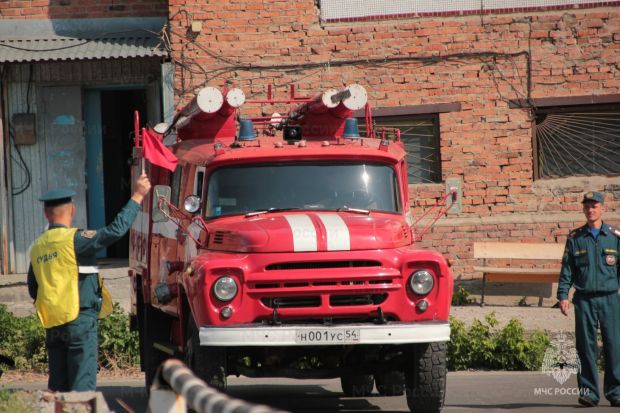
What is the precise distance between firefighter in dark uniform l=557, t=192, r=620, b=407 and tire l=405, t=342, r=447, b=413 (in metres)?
1.70

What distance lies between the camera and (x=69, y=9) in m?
17.9

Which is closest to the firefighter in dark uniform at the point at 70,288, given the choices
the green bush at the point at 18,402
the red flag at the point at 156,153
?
the green bush at the point at 18,402

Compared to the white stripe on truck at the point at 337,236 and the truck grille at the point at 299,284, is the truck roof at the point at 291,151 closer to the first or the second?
the white stripe on truck at the point at 337,236

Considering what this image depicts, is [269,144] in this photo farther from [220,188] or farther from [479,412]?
[479,412]

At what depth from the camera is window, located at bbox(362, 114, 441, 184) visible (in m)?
17.5

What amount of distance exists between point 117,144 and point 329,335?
37.6ft

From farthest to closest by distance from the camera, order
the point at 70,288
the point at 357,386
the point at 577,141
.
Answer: the point at 577,141 < the point at 357,386 < the point at 70,288

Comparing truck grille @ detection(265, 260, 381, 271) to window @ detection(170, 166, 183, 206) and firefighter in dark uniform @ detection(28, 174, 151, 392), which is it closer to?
firefighter in dark uniform @ detection(28, 174, 151, 392)

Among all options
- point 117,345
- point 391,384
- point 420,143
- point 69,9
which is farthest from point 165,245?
point 69,9

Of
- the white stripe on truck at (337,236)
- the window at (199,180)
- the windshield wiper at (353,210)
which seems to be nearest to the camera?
the white stripe on truck at (337,236)

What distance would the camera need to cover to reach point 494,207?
1734 cm

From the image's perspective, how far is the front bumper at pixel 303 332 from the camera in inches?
335

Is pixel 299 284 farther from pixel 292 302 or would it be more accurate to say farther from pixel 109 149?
pixel 109 149

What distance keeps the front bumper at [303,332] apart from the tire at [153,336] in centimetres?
255
